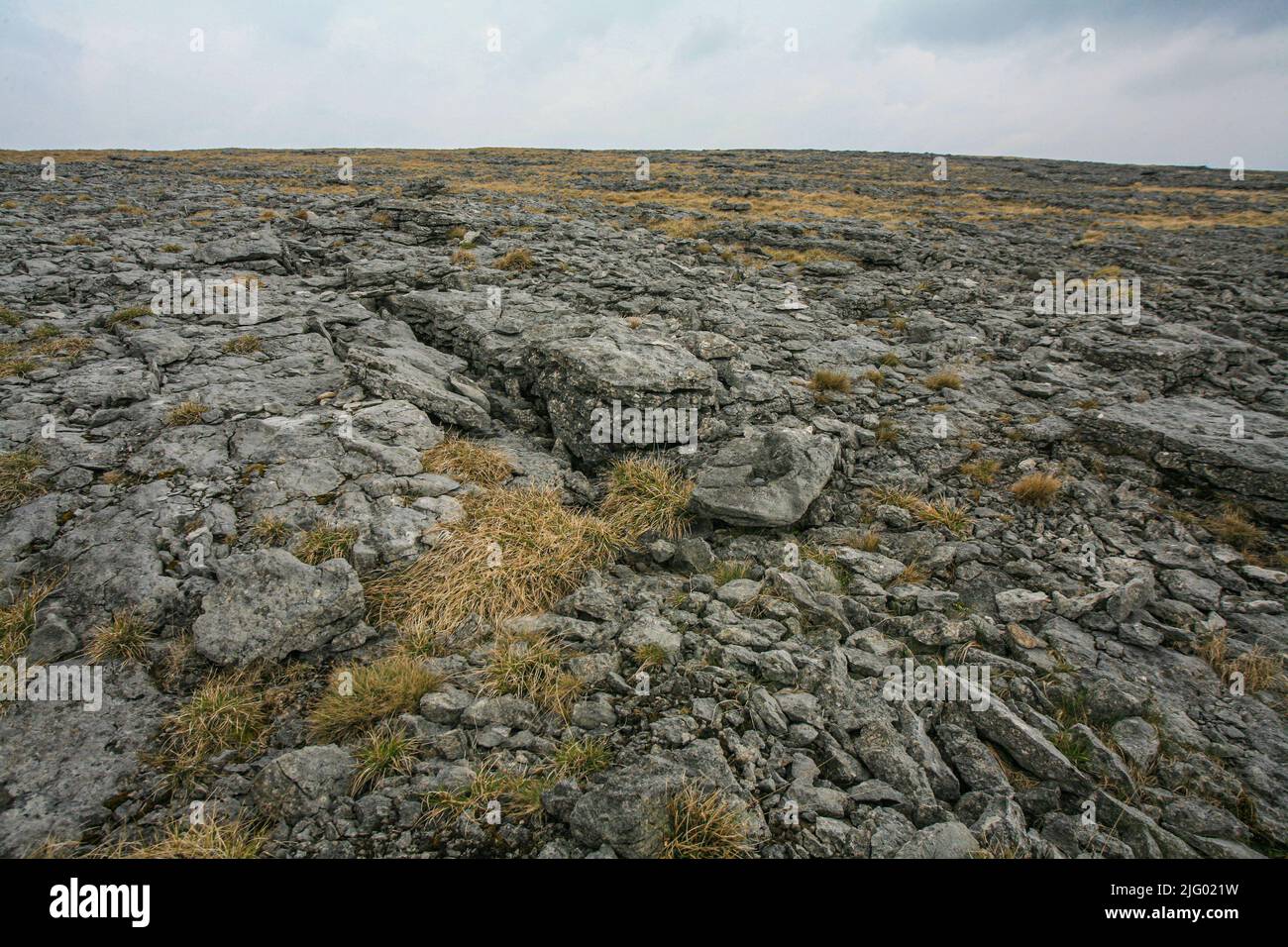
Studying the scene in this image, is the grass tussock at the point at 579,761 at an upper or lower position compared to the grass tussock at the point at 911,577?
lower

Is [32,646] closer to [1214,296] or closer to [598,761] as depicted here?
[598,761]

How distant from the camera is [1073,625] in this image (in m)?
5.66

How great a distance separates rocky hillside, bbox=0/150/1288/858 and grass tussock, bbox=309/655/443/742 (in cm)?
3

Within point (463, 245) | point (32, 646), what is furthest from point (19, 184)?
point (32, 646)

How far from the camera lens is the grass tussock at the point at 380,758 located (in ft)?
13.1

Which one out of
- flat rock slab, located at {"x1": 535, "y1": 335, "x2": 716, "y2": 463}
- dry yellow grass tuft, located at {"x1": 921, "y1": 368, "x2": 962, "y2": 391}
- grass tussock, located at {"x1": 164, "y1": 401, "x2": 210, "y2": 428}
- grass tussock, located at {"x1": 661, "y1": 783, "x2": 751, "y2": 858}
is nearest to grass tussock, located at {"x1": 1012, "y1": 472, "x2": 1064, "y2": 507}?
dry yellow grass tuft, located at {"x1": 921, "y1": 368, "x2": 962, "y2": 391}

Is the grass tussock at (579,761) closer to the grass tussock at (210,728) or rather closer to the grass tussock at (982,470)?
the grass tussock at (210,728)

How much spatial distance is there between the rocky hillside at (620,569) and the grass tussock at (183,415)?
0.06m

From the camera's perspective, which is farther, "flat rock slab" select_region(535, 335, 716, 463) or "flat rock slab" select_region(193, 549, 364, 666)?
"flat rock slab" select_region(535, 335, 716, 463)

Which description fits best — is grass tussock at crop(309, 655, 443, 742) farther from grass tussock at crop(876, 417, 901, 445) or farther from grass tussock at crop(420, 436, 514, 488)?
grass tussock at crop(876, 417, 901, 445)

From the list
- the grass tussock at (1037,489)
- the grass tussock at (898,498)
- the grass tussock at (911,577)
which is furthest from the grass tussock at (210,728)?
the grass tussock at (1037,489)

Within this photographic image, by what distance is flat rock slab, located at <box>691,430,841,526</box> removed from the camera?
677cm

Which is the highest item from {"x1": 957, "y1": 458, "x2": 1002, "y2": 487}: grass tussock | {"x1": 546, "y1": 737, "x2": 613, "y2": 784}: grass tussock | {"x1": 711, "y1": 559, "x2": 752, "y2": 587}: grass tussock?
{"x1": 957, "y1": 458, "x2": 1002, "y2": 487}: grass tussock

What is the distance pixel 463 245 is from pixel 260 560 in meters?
12.9
